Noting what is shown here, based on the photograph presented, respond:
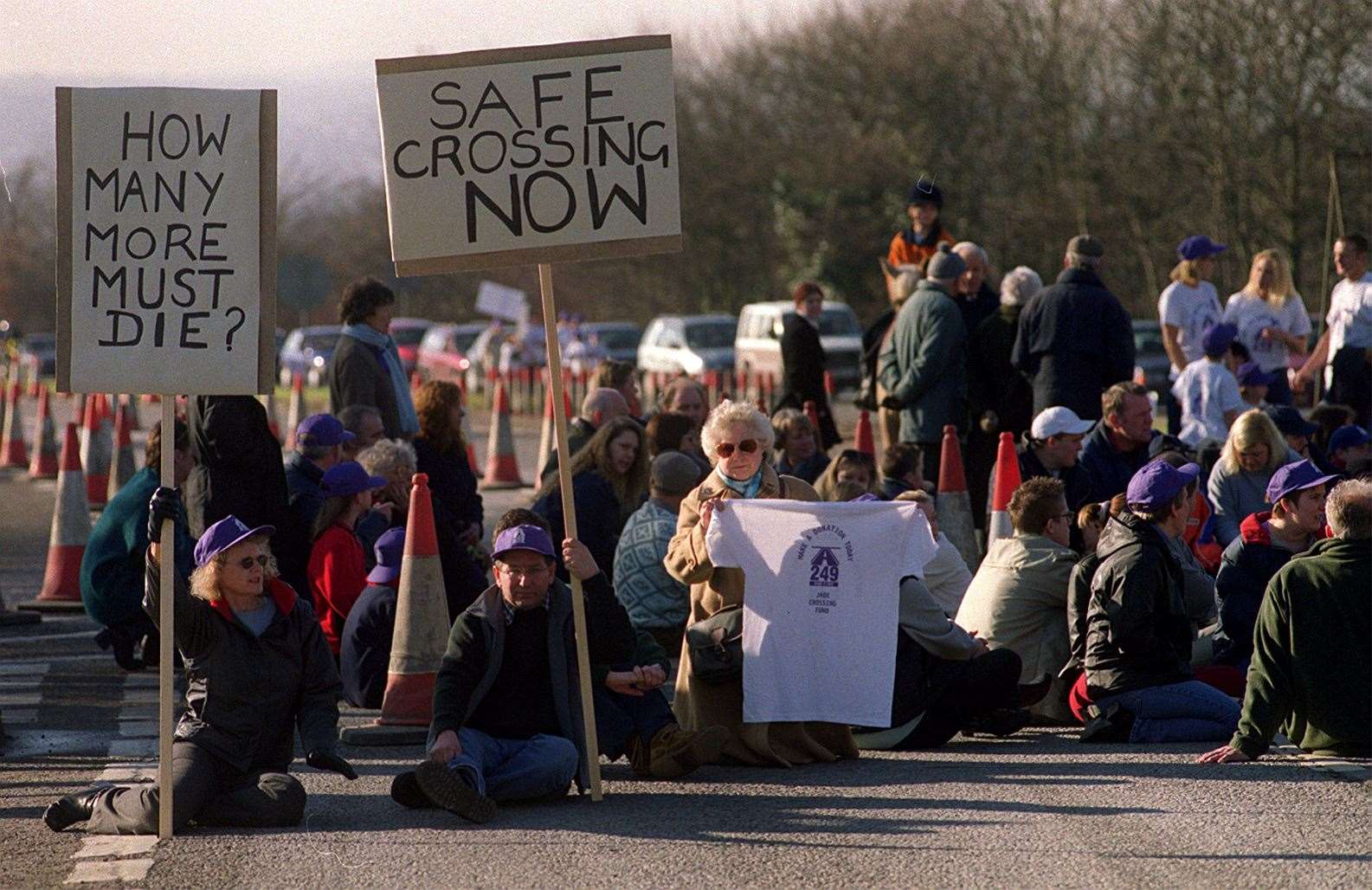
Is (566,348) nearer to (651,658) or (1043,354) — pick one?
(1043,354)

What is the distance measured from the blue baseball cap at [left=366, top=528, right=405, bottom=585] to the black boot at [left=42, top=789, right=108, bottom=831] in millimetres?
2525

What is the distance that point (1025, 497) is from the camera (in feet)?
32.5

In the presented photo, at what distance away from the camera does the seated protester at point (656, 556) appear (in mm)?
11094

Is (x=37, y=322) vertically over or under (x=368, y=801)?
over

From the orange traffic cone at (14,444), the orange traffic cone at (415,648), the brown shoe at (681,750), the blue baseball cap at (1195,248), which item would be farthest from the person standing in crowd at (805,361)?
the orange traffic cone at (14,444)

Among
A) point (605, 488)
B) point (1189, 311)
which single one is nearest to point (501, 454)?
point (1189, 311)

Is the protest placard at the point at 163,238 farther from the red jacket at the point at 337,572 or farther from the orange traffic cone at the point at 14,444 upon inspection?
the orange traffic cone at the point at 14,444

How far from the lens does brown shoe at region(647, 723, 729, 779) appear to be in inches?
338

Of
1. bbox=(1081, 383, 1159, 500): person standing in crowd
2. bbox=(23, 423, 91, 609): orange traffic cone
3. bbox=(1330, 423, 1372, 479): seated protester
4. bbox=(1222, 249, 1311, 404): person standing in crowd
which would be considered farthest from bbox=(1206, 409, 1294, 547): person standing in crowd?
bbox=(23, 423, 91, 609): orange traffic cone

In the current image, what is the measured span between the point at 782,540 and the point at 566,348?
1469 inches

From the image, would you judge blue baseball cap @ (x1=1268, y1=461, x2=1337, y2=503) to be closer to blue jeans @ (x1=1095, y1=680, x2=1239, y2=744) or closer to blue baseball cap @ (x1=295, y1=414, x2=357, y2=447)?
blue jeans @ (x1=1095, y1=680, x2=1239, y2=744)

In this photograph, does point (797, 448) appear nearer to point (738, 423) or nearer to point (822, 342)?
point (738, 423)

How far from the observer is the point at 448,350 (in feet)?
163

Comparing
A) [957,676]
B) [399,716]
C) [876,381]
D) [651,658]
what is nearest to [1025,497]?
[957,676]
